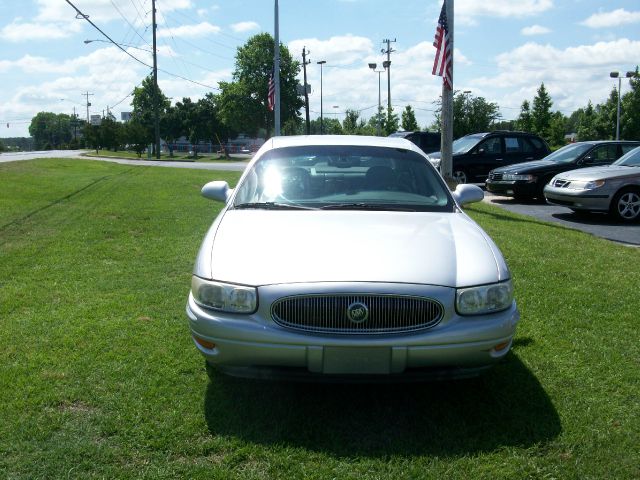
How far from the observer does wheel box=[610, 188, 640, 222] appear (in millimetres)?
11086

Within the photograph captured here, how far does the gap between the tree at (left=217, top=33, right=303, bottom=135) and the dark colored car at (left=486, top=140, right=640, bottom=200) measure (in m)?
63.5

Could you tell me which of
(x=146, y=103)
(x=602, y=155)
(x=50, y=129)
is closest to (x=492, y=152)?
(x=602, y=155)

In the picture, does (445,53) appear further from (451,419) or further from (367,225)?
(451,419)

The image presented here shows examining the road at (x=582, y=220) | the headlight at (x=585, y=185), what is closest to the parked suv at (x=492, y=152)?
the road at (x=582, y=220)

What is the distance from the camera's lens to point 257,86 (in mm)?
77000

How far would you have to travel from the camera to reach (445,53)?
12492 mm

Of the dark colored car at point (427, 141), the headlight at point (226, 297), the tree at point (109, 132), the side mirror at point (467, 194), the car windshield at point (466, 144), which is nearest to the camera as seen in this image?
the headlight at point (226, 297)

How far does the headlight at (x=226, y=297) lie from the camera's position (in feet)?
10.8

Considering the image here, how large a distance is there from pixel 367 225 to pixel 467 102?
4706cm

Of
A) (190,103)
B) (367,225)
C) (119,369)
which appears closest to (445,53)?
(367,225)

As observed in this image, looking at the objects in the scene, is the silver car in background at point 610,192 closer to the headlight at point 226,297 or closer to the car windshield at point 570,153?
the car windshield at point 570,153

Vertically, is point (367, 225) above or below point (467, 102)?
below

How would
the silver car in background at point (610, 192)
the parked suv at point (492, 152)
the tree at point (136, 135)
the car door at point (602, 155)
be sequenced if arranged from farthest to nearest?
the tree at point (136, 135) < the parked suv at point (492, 152) < the car door at point (602, 155) < the silver car in background at point (610, 192)

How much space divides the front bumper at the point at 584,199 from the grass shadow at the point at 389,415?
8.04 metres
